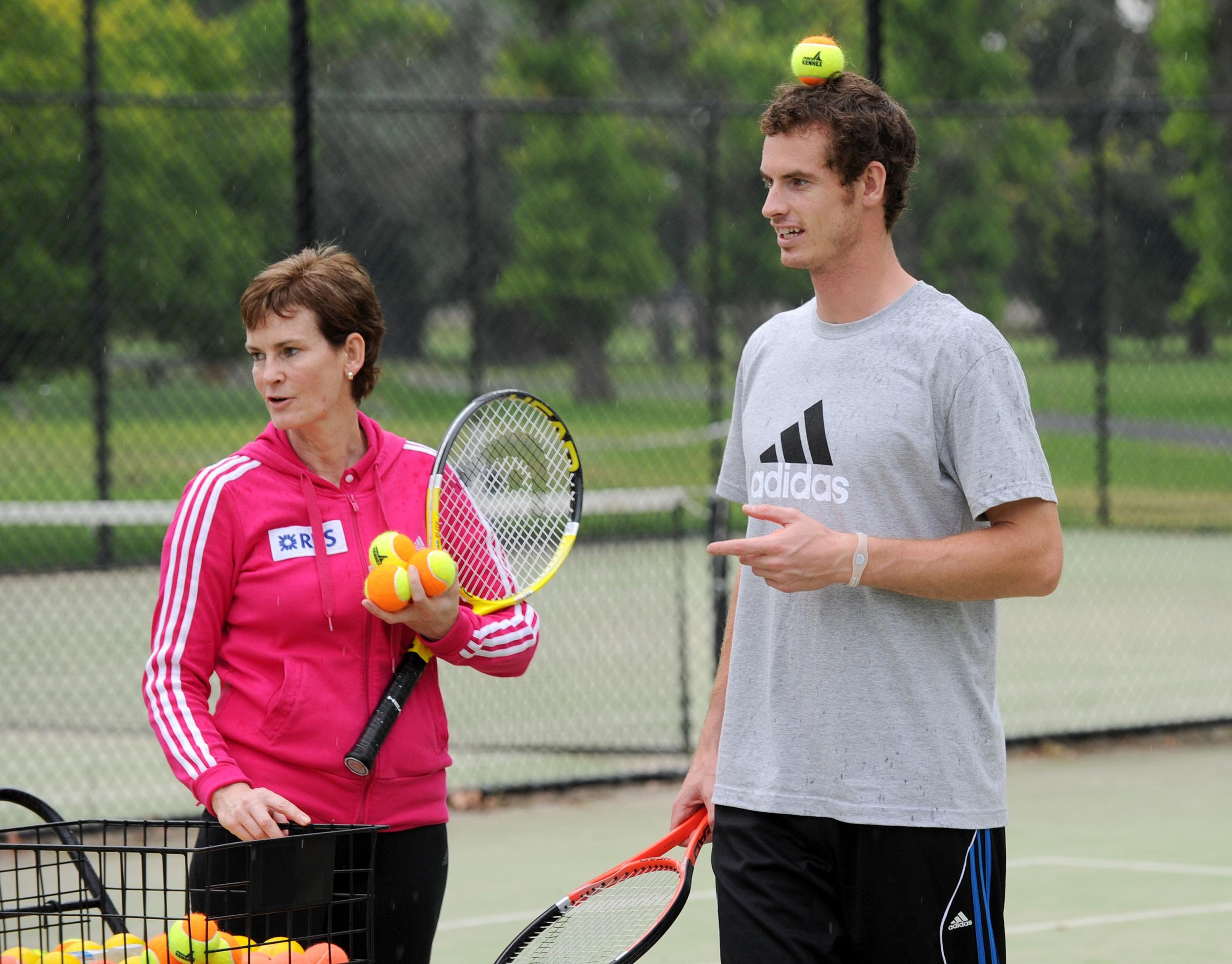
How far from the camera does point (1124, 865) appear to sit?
543 cm

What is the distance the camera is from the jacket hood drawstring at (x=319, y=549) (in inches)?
109

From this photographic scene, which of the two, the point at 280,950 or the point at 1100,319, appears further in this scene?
the point at 1100,319

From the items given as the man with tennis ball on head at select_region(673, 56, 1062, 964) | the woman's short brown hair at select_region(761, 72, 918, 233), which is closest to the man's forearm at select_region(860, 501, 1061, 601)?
the man with tennis ball on head at select_region(673, 56, 1062, 964)

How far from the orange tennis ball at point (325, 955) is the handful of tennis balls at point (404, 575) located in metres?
0.57

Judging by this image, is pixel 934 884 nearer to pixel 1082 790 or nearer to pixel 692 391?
pixel 1082 790

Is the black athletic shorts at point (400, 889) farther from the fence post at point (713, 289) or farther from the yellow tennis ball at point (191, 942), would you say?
the fence post at point (713, 289)

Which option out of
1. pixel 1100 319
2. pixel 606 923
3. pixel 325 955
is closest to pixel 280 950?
pixel 325 955

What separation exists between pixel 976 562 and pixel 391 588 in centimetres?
86

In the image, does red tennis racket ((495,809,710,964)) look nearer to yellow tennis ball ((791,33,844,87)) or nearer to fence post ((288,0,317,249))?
yellow tennis ball ((791,33,844,87))

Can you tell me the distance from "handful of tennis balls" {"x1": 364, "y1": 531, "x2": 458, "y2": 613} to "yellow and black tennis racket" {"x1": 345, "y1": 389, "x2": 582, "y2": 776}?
0.12 m

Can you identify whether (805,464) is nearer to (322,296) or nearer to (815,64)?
(815,64)

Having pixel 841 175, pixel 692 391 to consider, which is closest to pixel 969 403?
pixel 841 175

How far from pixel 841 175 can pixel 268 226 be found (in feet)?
28.9

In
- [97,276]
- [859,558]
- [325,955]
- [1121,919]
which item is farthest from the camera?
[97,276]
